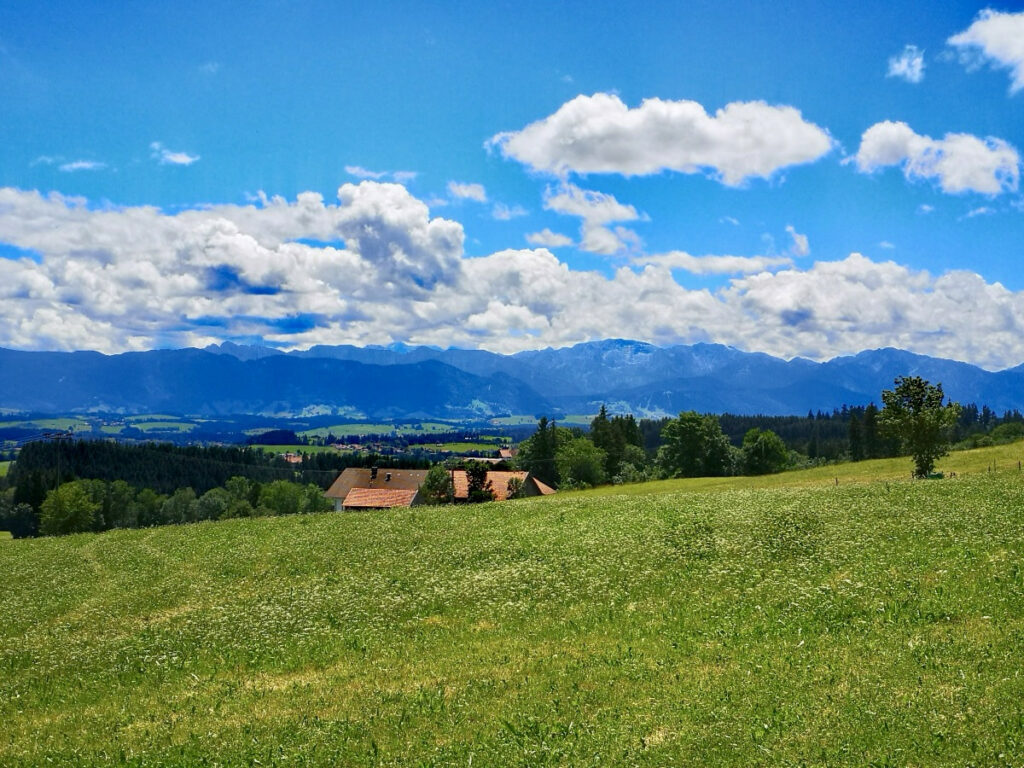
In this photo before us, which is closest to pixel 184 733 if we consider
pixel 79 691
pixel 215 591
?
pixel 79 691

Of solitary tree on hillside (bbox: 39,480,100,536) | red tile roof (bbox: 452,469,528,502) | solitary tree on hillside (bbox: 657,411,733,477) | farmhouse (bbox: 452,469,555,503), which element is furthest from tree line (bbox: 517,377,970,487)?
solitary tree on hillside (bbox: 39,480,100,536)

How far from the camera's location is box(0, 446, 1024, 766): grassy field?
45.1 ft

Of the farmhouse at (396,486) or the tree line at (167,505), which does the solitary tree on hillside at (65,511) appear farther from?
the farmhouse at (396,486)

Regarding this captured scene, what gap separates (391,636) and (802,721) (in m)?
13.2

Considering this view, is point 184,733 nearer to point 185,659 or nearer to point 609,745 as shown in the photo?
point 185,659

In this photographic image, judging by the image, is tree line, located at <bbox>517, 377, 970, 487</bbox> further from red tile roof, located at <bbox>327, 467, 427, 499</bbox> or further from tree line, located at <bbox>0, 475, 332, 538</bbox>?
tree line, located at <bbox>0, 475, 332, 538</bbox>

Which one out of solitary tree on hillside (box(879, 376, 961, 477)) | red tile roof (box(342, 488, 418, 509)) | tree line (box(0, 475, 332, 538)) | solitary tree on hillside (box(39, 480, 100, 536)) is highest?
solitary tree on hillside (box(879, 376, 961, 477))

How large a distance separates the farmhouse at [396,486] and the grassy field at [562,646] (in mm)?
41335

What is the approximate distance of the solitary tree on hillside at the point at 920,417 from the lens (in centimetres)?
5444

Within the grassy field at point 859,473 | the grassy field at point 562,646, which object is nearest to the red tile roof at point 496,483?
the grassy field at point 859,473

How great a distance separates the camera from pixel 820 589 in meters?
21.8

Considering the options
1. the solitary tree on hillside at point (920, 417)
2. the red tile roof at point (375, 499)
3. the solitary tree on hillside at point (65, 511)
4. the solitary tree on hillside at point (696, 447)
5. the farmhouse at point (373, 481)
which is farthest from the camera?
the farmhouse at point (373, 481)

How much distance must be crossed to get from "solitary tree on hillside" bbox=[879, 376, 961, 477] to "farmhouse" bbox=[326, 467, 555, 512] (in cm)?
3679

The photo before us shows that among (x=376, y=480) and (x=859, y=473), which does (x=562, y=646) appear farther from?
(x=376, y=480)
